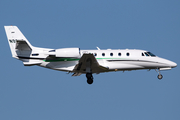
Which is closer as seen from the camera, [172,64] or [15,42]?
[15,42]

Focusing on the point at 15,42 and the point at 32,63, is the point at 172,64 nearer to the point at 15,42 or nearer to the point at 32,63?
the point at 32,63

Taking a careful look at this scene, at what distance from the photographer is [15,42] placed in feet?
80.8

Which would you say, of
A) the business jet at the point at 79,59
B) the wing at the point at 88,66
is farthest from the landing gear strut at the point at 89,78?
the wing at the point at 88,66

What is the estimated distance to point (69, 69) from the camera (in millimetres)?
24391

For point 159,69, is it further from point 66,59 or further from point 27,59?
point 27,59

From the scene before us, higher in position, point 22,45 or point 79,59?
point 22,45

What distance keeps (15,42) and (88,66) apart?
622 cm

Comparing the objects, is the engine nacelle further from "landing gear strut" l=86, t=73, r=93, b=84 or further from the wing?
"landing gear strut" l=86, t=73, r=93, b=84

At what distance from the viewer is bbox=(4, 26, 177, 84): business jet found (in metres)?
23.9

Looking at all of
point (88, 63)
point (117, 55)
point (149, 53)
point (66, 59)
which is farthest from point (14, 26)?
point (149, 53)

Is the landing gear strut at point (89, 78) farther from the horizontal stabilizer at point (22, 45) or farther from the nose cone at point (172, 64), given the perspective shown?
the nose cone at point (172, 64)

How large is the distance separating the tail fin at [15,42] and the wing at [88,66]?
411 centimetres

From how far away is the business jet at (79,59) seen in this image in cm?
2391

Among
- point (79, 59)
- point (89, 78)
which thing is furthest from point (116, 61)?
point (79, 59)
